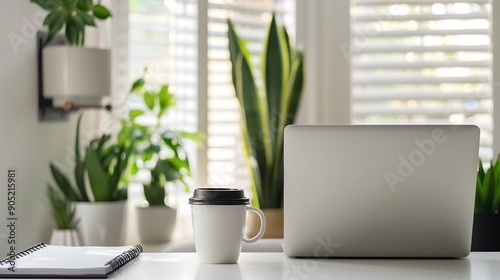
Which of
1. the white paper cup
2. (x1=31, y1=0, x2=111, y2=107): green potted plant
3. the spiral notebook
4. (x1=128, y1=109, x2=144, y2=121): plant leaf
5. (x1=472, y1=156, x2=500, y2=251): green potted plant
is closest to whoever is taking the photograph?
the spiral notebook

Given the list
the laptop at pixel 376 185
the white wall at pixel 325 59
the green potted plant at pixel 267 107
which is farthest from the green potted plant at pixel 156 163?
the laptop at pixel 376 185

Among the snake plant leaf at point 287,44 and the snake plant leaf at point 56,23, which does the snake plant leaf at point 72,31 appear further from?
the snake plant leaf at point 287,44

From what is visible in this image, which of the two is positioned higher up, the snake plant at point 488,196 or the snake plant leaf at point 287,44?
the snake plant leaf at point 287,44

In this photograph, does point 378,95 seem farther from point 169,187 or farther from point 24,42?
point 24,42

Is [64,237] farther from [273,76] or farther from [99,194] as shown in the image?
[273,76]

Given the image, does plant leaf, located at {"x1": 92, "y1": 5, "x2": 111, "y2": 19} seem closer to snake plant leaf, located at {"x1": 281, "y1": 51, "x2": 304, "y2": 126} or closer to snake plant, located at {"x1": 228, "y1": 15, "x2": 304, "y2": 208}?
snake plant, located at {"x1": 228, "y1": 15, "x2": 304, "y2": 208}

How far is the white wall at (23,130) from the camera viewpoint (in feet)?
7.51

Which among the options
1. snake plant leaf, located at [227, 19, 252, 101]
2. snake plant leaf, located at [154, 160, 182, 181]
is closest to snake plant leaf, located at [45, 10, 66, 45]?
snake plant leaf, located at [154, 160, 182, 181]

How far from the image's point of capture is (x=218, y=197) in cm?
148

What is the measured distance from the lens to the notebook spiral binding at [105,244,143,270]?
1355 millimetres

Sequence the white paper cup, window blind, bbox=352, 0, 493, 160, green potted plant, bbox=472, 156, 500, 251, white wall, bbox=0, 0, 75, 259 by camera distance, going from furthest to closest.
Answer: window blind, bbox=352, 0, 493, 160
white wall, bbox=0, 0, 75, 259
green potted plant, bbox=472, 156, 500, 251
the white paper cup

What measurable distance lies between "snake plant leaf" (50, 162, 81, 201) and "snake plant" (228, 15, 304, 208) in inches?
35.9

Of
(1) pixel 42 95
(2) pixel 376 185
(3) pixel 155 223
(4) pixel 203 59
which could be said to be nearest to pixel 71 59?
(1) pixel 42 95

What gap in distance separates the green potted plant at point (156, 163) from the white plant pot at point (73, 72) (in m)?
0.33
